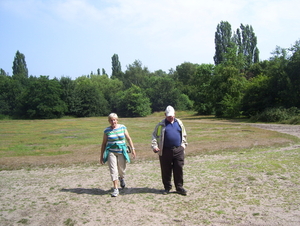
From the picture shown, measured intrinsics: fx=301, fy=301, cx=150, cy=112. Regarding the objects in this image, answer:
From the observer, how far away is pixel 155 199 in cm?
644

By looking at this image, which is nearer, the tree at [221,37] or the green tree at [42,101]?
the green tree at [42,101]

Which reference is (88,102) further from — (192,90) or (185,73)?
(185,73)

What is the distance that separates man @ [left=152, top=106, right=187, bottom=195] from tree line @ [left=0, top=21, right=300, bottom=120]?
89.2 feet

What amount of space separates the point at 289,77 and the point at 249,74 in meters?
31.9

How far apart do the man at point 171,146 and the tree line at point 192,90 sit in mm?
27179

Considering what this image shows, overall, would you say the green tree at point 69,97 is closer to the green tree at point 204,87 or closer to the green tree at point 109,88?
the green tree at point 109,88

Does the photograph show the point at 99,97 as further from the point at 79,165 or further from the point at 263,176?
the point at 263,176

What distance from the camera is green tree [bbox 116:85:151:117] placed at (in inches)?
2660

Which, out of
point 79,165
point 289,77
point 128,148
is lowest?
point 79,165

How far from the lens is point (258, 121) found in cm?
3316

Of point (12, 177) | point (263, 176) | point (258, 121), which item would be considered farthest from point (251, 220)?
point (258, 121)

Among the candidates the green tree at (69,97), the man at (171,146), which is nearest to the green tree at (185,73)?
the green tree at (69,97)

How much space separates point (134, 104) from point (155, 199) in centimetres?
6210

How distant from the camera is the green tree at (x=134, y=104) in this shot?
67.6 metres
